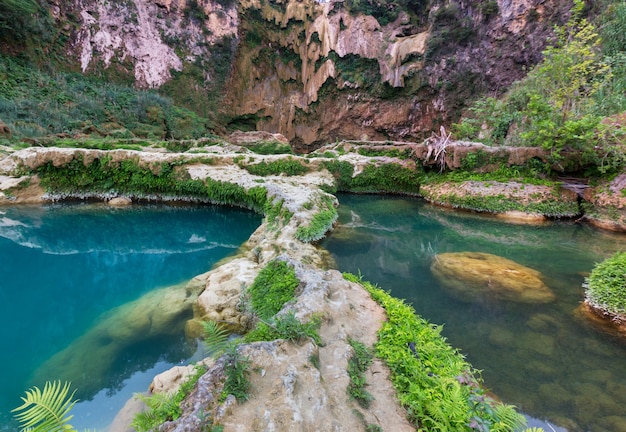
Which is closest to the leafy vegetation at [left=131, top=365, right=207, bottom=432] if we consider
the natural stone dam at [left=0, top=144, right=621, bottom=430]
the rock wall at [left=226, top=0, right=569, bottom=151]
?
the natural stone dam at [left=0, top=144, right=621, bottom=430]

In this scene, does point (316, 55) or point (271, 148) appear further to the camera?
point (316, 55)

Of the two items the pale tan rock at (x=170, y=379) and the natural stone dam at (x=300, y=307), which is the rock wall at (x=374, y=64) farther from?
the pale tan rock at (x=170, y=379)

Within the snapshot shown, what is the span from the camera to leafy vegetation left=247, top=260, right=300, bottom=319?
4766 millimetres

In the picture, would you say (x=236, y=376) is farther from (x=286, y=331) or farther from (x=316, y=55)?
(x=316, y=55)

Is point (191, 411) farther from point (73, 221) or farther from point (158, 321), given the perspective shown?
point (73, 221)

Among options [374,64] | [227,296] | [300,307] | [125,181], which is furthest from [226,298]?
[374,64]

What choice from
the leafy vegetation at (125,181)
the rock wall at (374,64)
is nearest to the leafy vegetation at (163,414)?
the leafy vegetation at (125,181)

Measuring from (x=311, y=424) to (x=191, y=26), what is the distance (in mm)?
36959

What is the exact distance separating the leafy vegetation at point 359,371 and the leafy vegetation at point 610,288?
4.45 meters

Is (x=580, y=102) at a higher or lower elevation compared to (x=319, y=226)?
higher

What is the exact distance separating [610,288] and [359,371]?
493 centimetres

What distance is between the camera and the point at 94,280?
7840mm

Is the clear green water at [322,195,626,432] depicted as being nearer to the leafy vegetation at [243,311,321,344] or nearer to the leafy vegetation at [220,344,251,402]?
the leafy vegetation at [243,311,321,344]

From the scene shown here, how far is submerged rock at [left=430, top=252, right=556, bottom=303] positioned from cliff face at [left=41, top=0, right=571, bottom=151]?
21.5 m
